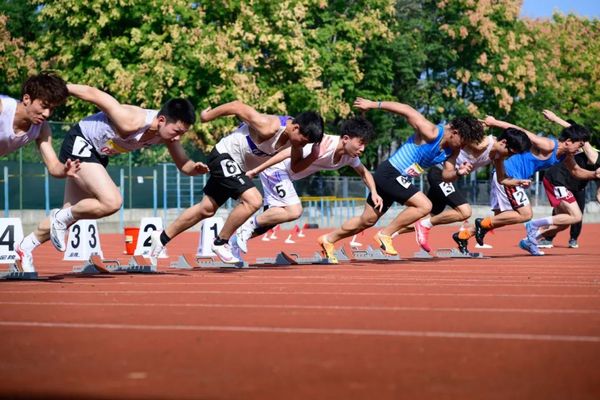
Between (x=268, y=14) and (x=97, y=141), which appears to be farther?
(x=268, y=14)

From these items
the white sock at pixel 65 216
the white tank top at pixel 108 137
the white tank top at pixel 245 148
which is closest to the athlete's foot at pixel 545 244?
the white tank top at pixel 245 148

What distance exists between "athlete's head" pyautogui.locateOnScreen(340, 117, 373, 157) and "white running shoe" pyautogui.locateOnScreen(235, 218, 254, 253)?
4.77 feet

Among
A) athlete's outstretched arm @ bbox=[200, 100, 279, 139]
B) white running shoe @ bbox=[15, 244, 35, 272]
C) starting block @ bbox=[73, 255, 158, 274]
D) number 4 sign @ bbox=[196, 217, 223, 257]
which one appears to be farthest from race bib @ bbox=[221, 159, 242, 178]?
number 4 sign @ bbox=[196, 217, 223, 257]

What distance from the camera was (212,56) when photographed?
39125 millimetres

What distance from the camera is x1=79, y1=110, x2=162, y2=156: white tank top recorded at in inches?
490

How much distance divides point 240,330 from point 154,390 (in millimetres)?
2105

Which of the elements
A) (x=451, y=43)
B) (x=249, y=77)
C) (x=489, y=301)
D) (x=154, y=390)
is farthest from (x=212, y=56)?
(x=154, y=390)

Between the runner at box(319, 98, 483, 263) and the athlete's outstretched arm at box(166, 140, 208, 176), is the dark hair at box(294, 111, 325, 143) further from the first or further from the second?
the runner at box(319, 98, 483, 263)

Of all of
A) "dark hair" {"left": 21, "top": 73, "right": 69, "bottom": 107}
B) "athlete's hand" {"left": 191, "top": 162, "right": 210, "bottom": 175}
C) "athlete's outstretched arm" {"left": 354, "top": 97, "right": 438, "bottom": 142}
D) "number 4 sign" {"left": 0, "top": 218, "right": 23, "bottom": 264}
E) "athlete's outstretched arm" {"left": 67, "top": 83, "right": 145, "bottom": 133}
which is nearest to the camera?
"dark hair" {"left": 21, "top": 73, "right": 69, "bottom": 107}

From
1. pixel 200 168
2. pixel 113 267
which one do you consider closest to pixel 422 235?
pixel 113 267

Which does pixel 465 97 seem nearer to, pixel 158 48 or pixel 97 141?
pixel 158 48

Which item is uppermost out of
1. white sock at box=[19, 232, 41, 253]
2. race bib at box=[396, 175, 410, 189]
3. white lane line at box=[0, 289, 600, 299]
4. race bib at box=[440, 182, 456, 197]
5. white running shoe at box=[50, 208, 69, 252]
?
race bib at box=[396, 175, 410, 189]

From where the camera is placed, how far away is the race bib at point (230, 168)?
14.1 meters

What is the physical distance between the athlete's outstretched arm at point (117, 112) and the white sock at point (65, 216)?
922mm
